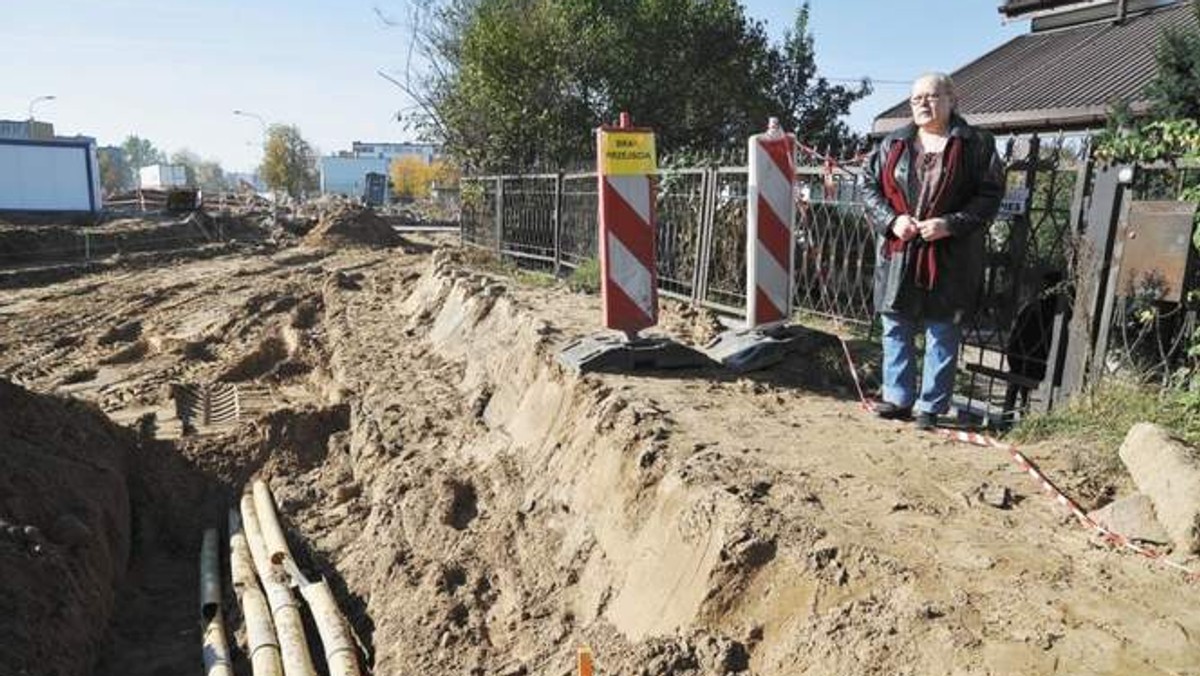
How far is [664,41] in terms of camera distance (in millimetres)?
15609

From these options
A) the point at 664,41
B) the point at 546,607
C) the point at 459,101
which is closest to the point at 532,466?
the point at 546,607

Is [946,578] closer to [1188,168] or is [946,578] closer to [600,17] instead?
[1188,168]

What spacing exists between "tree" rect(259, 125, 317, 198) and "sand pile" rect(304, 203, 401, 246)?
157 ft

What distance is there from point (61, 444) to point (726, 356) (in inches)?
189

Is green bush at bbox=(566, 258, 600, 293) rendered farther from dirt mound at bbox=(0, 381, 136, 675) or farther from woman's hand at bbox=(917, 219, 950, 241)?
woman's hand at bbox=(917, 219, 950, 241)

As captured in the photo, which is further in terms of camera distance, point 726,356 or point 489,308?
point 489,308

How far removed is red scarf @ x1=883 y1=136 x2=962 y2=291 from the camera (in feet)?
14.7

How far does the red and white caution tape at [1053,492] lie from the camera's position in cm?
318

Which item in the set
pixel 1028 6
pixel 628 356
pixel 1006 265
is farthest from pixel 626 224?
pixel 1028 6

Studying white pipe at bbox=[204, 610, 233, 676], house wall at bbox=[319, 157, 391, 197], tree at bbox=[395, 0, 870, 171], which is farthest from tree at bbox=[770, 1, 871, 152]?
house wall at bbox=[319, 157, 391, 197]

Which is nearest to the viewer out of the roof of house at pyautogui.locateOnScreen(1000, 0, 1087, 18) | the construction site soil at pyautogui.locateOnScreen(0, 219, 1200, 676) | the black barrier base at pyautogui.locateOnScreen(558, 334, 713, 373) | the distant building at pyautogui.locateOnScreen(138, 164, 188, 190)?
the construction site soil at pyautogui.locateOnScreen(0, 219, 1200, 676)

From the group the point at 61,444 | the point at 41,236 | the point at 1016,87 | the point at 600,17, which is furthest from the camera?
the point at 41,236

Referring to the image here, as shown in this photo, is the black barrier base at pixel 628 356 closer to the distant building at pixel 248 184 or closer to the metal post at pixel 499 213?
the metal post at pixel 499 213

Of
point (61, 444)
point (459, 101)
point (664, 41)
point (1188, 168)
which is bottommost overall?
point (61, 444)
